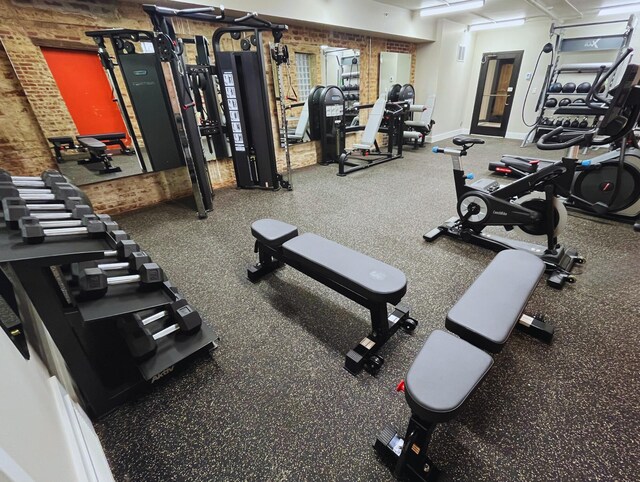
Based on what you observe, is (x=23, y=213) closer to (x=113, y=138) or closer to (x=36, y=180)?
(x=36, y=180)

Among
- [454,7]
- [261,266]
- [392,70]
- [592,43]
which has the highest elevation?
[454,7]

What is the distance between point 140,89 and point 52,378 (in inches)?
135

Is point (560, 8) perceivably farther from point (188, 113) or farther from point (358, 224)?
point (188, 113)

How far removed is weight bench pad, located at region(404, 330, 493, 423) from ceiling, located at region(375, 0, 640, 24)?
614 centimetres

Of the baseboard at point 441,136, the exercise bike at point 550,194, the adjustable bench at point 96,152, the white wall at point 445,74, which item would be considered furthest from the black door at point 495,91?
the adjustable bench at point 96,152

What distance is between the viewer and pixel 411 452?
107cm

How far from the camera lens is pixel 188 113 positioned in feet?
10.4

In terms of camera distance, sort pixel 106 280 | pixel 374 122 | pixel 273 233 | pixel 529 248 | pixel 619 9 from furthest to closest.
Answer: pixel 619 9 → pixel 374 122 → pixel 529 248 → pixel 273 233 → pixel 106 280

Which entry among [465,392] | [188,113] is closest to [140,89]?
[188,113]

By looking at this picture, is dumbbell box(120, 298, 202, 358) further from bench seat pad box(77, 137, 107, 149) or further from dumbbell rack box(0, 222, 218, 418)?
bench seat pad box(77, 137, 107, 149)

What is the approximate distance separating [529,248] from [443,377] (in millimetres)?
2106

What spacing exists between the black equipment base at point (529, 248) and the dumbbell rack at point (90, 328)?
93.9 inches

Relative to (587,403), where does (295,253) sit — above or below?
above

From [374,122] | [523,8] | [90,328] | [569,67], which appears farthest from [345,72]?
[90,328]
